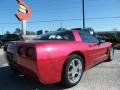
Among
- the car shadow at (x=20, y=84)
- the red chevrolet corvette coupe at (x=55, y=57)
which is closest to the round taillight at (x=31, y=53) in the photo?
the red chevrolet corvette coupe at (x=55, y=57)

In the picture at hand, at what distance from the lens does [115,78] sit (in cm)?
563

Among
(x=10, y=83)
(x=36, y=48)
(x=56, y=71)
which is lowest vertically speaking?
(x=10, y=83)

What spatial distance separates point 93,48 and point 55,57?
1.78 meters

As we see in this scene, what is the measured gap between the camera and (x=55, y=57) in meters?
4.53

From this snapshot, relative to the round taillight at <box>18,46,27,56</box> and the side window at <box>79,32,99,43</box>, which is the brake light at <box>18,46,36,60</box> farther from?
the side window at <box>79,32,99,43</box>

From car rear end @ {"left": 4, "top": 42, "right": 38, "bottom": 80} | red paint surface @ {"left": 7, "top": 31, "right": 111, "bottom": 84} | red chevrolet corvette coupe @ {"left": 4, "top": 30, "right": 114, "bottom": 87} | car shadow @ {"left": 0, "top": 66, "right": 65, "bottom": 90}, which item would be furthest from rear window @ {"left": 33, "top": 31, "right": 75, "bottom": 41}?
car shadow @ {"left": 0, "top": 66, "right": 65, "bottom": 90}

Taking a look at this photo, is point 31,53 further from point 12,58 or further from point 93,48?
point 93,48

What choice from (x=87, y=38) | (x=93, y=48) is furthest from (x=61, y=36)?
(x=93, y=48)

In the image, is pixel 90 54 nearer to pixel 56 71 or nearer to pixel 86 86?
pixel 86 86

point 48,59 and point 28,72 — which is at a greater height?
point 48,59

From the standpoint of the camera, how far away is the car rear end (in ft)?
14.3

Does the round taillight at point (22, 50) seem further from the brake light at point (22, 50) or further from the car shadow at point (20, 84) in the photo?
the car shadow at point (20, 84)

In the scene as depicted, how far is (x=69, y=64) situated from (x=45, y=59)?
28.9 inches

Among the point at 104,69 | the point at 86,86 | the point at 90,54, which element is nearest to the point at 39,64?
the point at 86,86
